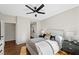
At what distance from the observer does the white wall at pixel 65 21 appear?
2.85m

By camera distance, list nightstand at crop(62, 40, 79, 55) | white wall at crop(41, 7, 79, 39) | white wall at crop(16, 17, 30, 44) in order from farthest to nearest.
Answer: white wall at crop(41, 7, 79, 39) < nightstand at crop(62, 40, 79, 55) < white wall at crop(16, 17, 30, 44)

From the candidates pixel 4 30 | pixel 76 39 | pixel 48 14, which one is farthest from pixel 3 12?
pixel 76 39

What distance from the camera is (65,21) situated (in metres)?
3.04

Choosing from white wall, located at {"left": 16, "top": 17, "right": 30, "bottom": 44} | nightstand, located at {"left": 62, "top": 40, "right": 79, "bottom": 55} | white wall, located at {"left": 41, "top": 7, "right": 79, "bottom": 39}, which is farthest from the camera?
white wall, located at {"left": 41, "top": 7, "right": 79, "bottom": 39}

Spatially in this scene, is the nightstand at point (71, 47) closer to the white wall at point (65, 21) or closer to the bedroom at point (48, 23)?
the bedroom at point (48, 23)

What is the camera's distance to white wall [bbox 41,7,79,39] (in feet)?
9.36

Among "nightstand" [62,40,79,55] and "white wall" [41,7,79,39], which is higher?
"white wall" [41,7,79,39]

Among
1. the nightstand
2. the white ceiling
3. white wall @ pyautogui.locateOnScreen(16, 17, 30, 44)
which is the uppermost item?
the white ceiling

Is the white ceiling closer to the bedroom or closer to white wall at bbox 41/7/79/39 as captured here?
the bedroom

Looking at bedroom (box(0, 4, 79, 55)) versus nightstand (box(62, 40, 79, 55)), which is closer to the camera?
bedroom (box(0, 4, 79, 55))

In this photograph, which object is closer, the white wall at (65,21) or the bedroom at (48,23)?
the bedroom at (48,23)

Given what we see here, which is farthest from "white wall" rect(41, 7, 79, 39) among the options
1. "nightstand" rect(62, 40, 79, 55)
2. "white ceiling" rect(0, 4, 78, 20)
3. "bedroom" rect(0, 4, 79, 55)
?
"nightstand" rect(62, 40, 79, 55)

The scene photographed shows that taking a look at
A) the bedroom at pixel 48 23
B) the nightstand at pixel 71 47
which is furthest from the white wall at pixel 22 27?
the nightstand at pixel 71 47
